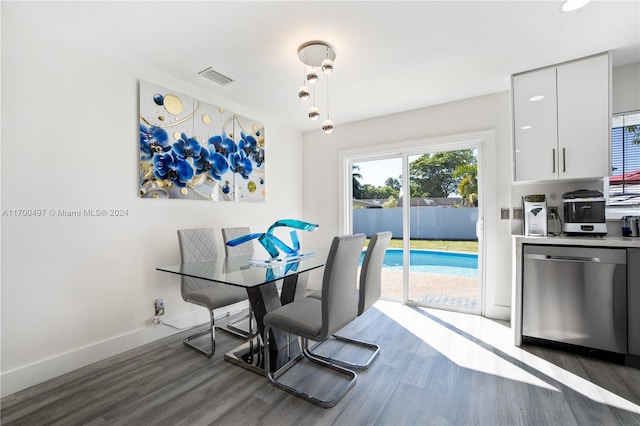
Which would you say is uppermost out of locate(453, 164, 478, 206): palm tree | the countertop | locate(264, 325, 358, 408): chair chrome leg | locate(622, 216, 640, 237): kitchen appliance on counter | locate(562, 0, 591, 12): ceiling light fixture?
locate(562, 0, 591, 12): ceiling light fixture

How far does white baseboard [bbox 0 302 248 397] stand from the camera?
1864mm

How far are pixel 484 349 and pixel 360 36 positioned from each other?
273 centimetres

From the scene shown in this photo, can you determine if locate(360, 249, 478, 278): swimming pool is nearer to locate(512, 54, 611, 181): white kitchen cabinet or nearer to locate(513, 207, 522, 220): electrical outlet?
locate(513, 207, 522, 220): electrical outlet

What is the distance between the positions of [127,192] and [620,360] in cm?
418

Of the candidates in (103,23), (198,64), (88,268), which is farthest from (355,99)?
(88,268)

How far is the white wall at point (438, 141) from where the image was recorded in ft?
10.2

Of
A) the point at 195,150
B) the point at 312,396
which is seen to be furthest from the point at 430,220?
the point at 195,150

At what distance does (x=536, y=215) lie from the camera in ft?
8.61

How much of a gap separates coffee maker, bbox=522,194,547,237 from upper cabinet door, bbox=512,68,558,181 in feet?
0.64

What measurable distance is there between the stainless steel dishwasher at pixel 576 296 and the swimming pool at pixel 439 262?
0.94m

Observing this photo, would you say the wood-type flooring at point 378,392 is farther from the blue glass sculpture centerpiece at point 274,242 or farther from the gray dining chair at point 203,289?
the blue glass sculpture centerpiece at point 274,242

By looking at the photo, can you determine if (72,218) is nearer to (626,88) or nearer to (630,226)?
(630,226)

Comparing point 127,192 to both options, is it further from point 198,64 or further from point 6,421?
point 6,421

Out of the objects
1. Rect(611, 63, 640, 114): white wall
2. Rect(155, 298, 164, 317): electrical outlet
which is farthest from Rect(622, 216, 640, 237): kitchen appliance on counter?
Rect(155, 298, 164, 317): electrical outlet
